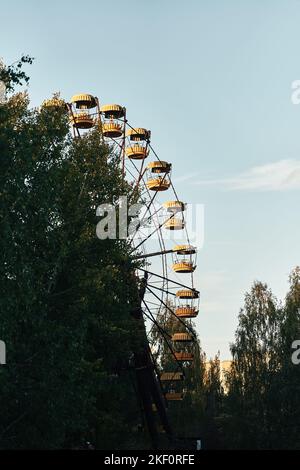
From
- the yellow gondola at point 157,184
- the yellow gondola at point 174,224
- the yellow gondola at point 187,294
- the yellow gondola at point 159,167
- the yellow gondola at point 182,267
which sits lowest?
the yellow gondola at point 187,294

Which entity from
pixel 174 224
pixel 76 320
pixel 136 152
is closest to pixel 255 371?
pixel 174 224

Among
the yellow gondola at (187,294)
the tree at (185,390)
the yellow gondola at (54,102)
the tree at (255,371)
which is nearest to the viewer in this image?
the yellow gondola at (54,102)

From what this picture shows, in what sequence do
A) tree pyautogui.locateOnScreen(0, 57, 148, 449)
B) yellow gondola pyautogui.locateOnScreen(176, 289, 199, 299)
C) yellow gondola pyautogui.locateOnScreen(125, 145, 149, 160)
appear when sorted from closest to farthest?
1. tree pyautogui.locateOnScreen(0, 57, 148, 449)
2. yellow gondola pyautogui.locateOnScreen(125, 145, 149, 160)
3. yellow gondola pyautogui.locateOnScreen(176, 289, 199, 299)

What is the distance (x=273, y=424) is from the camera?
187 feet

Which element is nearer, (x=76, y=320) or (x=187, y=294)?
(x=76, y=320)

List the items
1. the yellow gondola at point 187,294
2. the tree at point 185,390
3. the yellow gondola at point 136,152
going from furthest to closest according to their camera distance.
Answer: the tree at point 185,390, the yellow gondola at point 187,294, the yellow gondola at point 136,152

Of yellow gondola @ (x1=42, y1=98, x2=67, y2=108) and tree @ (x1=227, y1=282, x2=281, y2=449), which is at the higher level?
yellow gondola @ (x1=42, y1=98, x2=67, y2=108)

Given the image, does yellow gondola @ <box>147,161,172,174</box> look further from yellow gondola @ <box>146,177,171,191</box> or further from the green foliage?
the green foliage

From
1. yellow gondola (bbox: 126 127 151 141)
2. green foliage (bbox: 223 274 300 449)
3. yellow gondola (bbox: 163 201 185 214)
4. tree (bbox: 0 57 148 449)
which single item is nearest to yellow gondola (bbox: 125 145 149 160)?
yellow gondola (bbox: 126 127 151 141)

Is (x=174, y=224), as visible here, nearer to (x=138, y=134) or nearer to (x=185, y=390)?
(x=138, y=134)

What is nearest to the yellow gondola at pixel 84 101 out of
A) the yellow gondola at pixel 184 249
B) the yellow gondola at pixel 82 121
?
the yellow gondola at pixel 82 121

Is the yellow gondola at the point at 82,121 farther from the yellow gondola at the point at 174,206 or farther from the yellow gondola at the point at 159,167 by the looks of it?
the yellow gondola at the point at 174,206
